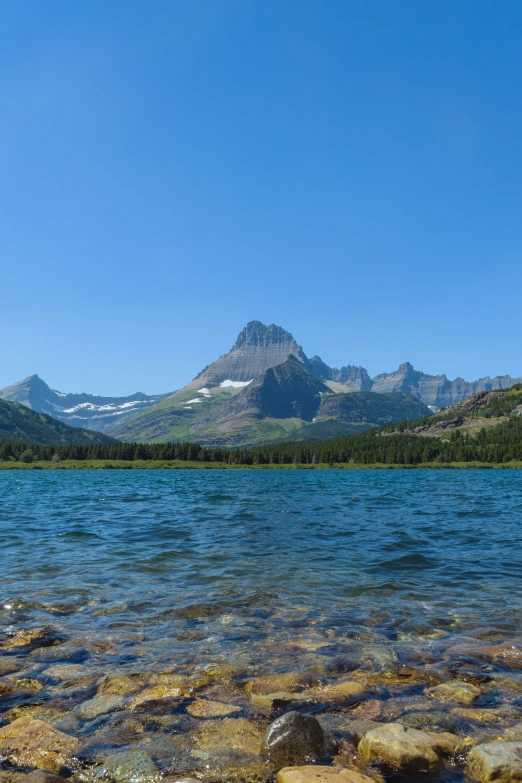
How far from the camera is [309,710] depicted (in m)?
10.7

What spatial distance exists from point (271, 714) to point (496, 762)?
423 cm

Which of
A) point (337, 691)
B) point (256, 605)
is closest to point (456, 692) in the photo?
point (337, 691)

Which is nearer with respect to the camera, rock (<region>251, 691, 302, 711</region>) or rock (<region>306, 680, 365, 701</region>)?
rock (<region>251, 691, 302, 711</region>)

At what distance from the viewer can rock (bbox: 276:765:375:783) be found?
7.98 meters

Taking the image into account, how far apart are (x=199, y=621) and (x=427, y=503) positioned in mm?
50616

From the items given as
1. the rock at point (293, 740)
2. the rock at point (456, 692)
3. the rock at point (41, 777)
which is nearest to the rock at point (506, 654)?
the rock at point (456, 692)

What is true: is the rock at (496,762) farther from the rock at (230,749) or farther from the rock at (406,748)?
the rock at (230,749)

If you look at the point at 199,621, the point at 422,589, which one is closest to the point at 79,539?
the point at 199,621

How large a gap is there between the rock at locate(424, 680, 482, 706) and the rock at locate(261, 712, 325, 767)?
334cm

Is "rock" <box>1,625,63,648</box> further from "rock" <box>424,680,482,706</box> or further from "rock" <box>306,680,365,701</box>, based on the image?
"rock" <box>424,680,482,706</box>

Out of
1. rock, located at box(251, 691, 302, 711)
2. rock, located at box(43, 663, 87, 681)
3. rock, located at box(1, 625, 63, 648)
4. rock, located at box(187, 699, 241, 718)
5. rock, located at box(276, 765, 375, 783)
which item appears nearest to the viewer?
rock, located at box(276, 765, 375, 783)

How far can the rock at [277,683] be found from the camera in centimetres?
1177

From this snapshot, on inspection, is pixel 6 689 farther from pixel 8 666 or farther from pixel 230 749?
pixel 230 749

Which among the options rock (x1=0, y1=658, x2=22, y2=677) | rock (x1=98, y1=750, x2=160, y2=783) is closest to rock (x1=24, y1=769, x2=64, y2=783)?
rock (x1=98, y1=750, x2=160, y2=783)
